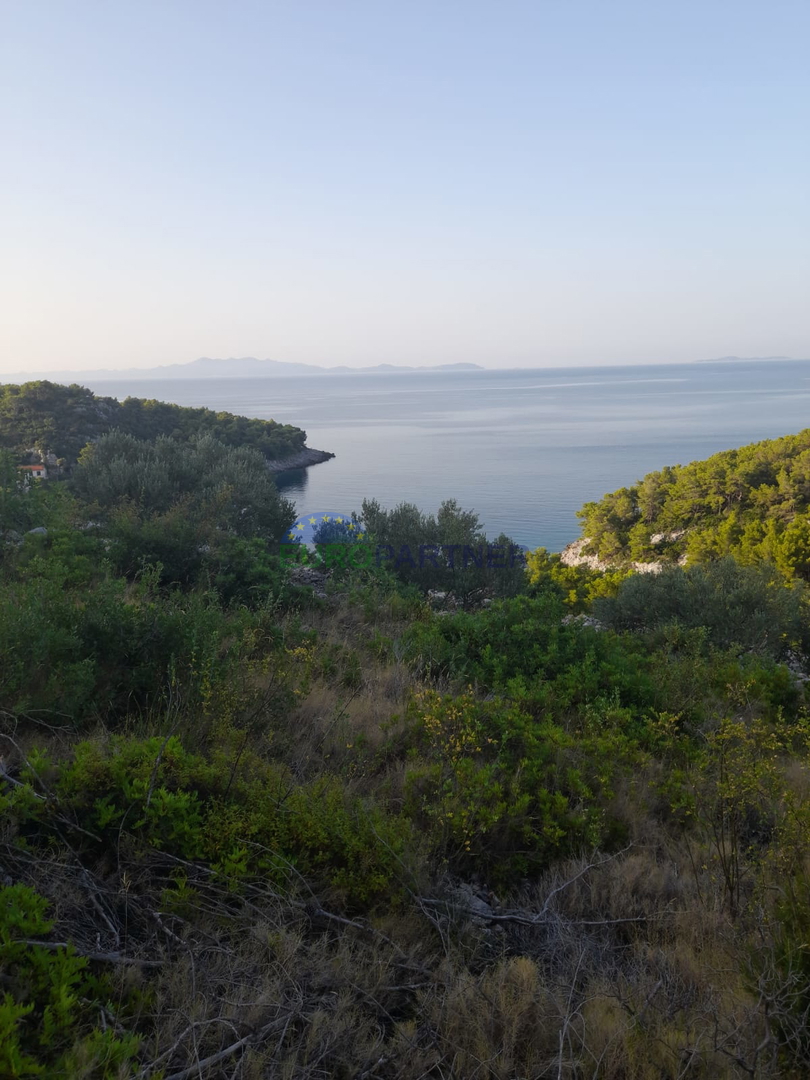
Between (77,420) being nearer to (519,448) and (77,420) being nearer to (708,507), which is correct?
(708,507)

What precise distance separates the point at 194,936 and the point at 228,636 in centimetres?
364

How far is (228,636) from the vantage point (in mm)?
6180

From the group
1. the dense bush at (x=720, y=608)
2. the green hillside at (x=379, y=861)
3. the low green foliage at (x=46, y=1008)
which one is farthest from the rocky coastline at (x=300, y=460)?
the low green foliage at (x=46, y=1008)

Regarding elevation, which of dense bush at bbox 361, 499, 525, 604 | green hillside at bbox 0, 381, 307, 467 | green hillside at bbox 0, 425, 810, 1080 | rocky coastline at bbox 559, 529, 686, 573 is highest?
green hillside at bbox 0, 381, 307, 467

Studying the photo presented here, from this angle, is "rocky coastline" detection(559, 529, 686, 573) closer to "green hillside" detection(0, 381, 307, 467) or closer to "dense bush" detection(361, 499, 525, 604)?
"dense bush" detection(361, 499, 525, 604)

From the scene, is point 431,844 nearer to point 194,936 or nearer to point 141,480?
point 194,936

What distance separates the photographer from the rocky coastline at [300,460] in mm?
59375

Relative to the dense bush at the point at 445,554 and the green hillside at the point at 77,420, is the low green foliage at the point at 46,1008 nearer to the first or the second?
the dense bush at the point at 445,554

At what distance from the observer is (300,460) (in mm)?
63875

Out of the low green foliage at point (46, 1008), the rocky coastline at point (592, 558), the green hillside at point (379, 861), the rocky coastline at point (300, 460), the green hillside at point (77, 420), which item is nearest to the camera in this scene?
the low green foliage at point (46, 1008)

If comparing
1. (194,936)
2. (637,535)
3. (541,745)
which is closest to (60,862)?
(194,936)

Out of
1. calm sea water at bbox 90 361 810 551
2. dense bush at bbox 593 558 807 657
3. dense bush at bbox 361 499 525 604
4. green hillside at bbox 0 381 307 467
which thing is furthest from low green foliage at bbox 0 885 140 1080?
calm sea water at bbox 90 361 810 551

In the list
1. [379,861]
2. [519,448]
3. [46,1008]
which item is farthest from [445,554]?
[519,448]

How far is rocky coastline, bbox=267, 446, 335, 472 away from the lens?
195ft
